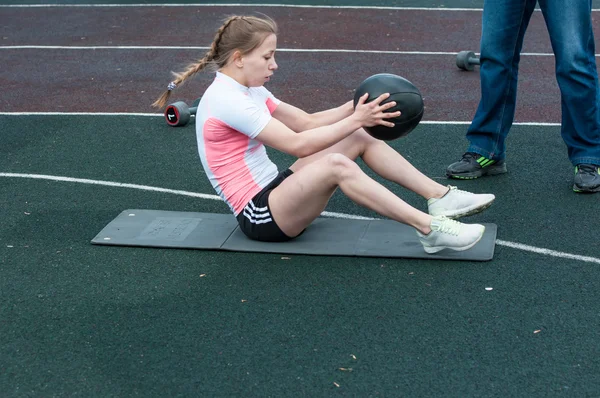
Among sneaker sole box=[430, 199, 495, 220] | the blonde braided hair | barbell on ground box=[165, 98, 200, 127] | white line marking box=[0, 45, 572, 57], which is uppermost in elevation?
the blonde braided hair

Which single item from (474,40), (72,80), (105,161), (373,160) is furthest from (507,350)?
(474,40)

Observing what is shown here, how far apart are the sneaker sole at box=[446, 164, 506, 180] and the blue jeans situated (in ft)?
0.26

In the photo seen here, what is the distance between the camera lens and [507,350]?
3.68 m

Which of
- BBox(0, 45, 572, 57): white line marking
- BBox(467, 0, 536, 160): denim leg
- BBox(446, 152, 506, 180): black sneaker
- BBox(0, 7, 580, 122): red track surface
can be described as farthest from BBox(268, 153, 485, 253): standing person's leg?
BBox(0, 45, 572, 57): white line marking

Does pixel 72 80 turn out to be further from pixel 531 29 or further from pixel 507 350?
pixel 507 350

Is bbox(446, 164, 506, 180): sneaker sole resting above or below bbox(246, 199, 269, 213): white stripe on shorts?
below

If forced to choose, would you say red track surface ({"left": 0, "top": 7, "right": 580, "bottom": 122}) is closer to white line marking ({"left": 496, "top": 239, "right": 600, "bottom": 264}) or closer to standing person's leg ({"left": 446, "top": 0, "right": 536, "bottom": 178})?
standing person's leg ({"left": 446, "top": 0, "right": 536, "bottom": 178})

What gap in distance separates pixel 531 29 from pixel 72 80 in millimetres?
5569

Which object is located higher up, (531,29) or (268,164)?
(268,164)

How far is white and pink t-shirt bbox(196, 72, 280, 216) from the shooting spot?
14.8 ft

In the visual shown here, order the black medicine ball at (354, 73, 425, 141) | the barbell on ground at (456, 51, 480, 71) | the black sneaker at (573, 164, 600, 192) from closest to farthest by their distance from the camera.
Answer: the black medicine ball at (354, 73, 425, 141), the black sneaker at (573, 164, 600, 192), the barbell on ground at (456, 51, 480, 71)

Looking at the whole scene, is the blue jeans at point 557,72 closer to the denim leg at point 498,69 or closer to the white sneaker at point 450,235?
the denim leg at point 498,69

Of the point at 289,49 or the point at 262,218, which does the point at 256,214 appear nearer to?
the point at 262,218

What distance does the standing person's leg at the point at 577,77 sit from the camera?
209 inches
